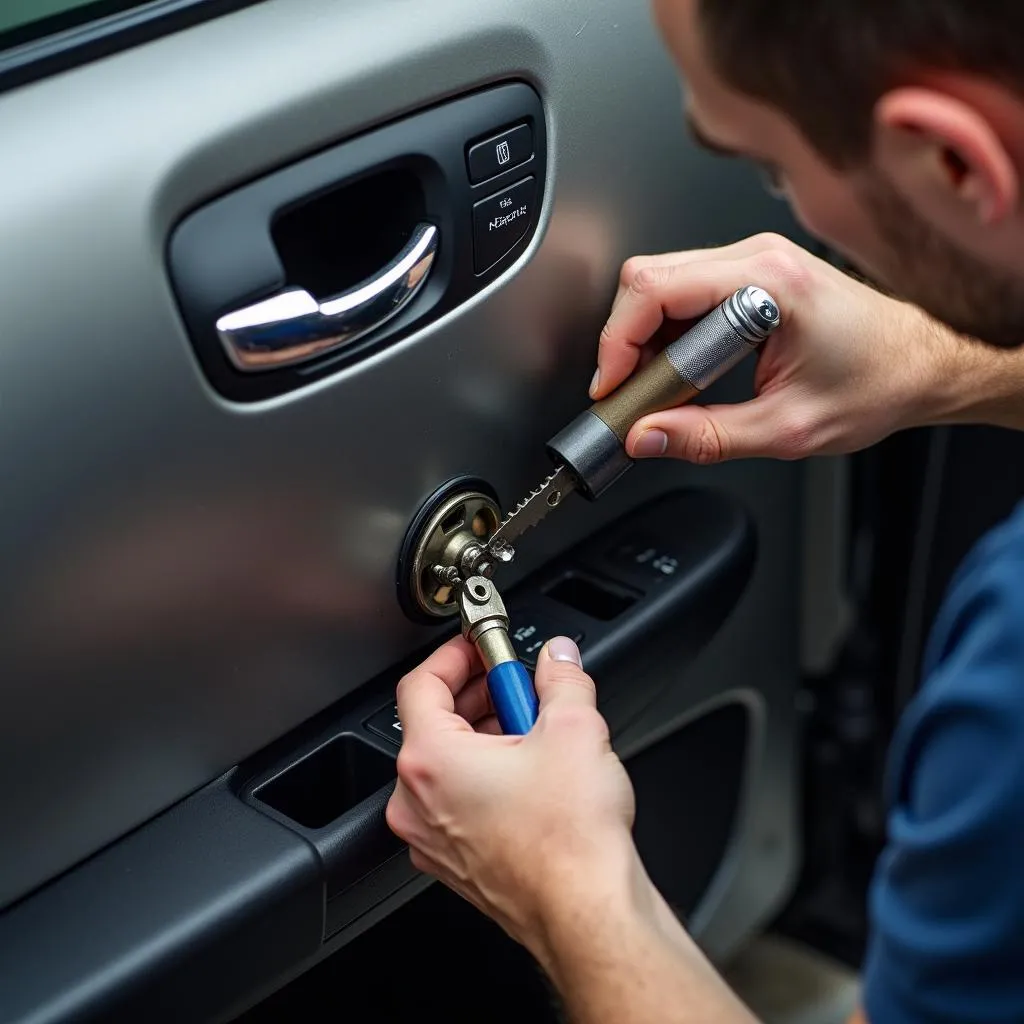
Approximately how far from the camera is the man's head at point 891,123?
0.45 metres

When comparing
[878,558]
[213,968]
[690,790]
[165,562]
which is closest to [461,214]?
[165,562]

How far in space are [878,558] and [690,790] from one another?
0.27 meters

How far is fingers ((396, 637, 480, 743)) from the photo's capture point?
0.61 metres

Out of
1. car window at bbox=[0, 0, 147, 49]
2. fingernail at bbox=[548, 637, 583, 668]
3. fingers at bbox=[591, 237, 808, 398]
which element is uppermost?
car window at bbox=[0, 0, 147, 49]

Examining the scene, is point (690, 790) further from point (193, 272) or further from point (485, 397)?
point (193, 272)

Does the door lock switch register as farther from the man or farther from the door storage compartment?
the door storage compartment

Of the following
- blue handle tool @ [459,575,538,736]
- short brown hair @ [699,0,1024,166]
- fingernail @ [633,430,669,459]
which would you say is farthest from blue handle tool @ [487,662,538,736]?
short brown hair @ [699,0,1024,166]

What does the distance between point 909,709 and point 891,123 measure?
0.65 ft

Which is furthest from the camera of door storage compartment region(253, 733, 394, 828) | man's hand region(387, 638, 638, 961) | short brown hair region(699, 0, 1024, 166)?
door storage compartment region(253, 733, 394, 828)

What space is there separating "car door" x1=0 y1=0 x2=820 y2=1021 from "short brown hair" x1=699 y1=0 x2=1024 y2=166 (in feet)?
0.49

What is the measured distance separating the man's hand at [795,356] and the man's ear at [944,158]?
20 centimetres

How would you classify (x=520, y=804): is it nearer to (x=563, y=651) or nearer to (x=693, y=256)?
(x=563, y=651)

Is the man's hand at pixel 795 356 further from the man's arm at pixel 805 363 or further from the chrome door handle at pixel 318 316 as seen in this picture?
the chrome door handle at pixel 318 316

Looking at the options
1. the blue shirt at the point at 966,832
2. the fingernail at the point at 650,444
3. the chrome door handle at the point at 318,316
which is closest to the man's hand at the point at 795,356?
the fingernail at the point at 650,444
